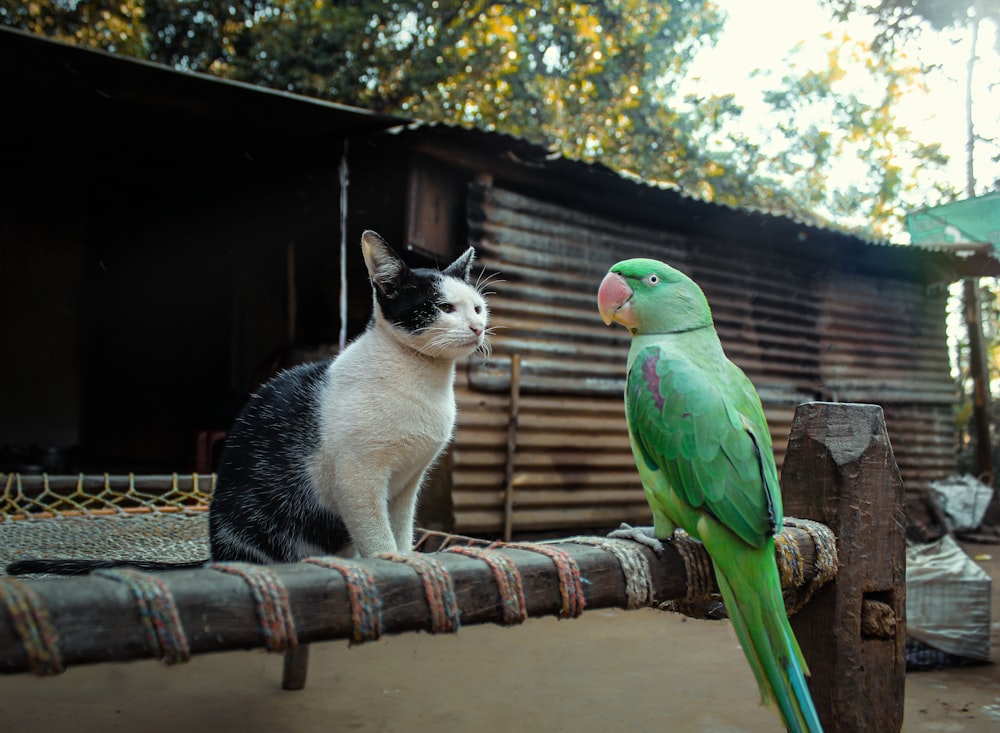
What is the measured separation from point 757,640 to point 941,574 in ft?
10.4

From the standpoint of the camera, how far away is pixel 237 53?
1068 centimetres

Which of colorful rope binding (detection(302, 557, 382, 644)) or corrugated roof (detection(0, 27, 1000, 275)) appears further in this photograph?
corrugated roof (detection(0, 27, 1000, 275))

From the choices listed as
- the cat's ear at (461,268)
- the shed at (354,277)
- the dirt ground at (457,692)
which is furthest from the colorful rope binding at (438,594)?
the shed at (354,277)

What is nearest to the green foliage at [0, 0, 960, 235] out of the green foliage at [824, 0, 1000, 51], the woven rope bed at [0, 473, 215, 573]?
the green foliage at [824, 0, 1000, 51]

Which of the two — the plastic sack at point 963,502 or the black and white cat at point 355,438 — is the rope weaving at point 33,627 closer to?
the black and white cat at point 355,438

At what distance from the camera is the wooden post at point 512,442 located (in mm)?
5430

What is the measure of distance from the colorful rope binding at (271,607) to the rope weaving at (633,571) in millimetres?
610

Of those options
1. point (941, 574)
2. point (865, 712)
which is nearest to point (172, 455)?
point (941, 574)

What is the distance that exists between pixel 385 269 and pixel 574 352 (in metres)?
4.11

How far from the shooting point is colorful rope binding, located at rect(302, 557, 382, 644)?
1.18 meters

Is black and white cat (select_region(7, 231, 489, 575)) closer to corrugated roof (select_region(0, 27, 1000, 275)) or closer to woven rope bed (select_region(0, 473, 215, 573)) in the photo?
woven rope bed (select_region(0, 473, 215, 573))

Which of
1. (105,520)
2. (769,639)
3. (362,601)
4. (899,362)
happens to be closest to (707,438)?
(769,639)

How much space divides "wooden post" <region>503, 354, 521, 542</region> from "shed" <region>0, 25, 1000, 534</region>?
35mm

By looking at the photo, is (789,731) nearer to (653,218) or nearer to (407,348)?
(407,348)
